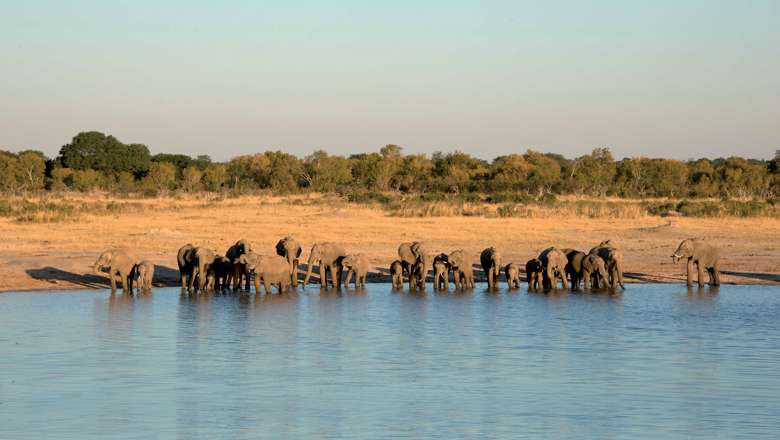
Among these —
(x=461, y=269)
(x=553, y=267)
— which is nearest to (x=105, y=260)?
(x=461, y=269)

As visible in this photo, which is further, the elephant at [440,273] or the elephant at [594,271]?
the elephant at [440,273]

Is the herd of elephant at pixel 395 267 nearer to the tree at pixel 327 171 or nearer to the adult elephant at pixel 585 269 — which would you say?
the adult elephant at pixel 585 269

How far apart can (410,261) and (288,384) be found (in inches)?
493

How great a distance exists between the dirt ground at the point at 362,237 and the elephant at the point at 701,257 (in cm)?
119

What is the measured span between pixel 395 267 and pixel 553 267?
3.53 m

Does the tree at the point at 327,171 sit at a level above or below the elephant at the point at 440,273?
above

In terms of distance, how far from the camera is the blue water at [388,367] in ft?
42.4

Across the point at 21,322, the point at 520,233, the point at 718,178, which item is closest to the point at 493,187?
the point at 718,178

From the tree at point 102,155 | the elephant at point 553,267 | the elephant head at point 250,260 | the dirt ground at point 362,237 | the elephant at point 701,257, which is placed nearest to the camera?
the elephant head at point 250,260

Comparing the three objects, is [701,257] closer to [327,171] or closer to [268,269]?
[268,269]

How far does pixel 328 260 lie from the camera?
90.0 ft

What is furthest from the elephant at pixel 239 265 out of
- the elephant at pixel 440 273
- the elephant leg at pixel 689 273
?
the elephant leg at pixel 689 273

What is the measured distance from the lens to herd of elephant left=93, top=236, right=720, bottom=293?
25875 millimetres

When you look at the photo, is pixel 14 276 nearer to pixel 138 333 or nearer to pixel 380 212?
pixel 138 333
